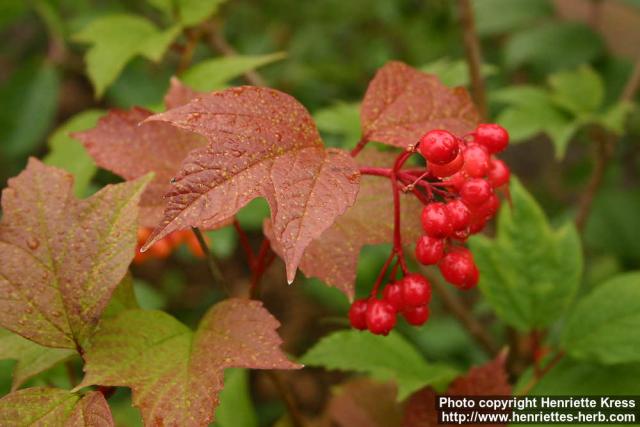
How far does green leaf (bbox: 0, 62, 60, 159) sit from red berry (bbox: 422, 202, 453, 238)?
1.98 meters

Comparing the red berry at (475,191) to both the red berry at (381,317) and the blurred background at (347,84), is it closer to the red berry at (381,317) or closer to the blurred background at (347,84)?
the red berry at (381,317)

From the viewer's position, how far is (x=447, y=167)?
0.85 m

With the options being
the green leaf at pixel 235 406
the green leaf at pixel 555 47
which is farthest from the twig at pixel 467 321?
the green leaf at pixel 555 47

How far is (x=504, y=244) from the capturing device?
136cm

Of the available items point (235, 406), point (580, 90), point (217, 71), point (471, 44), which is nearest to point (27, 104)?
point (217, 71)

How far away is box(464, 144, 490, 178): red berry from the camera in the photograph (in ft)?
2.80

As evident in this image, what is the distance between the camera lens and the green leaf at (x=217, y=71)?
1.44 meters

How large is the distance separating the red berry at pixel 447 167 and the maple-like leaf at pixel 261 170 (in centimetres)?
10

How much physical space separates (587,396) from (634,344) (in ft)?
0.44

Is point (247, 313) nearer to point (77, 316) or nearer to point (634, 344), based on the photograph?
point (77, 316)

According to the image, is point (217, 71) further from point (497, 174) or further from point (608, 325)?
point (608, 325)

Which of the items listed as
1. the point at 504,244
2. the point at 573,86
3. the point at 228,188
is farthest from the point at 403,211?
the point at 573,86

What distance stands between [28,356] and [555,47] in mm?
2090

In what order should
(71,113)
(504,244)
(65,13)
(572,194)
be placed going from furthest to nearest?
(71,113)
(572,194)
(65,13)
(504,244)
